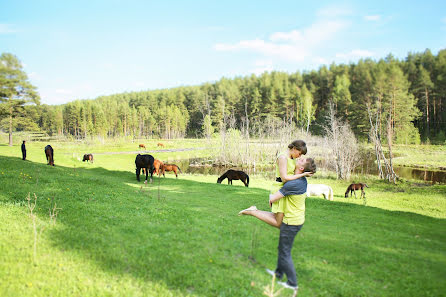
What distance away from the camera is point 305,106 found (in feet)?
278

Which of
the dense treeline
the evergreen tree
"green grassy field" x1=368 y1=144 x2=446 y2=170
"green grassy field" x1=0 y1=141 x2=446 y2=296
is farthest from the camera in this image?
the dense treeline

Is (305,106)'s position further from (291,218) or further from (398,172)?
(291,218)

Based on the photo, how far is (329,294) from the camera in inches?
189

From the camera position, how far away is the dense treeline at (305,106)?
57806 mm

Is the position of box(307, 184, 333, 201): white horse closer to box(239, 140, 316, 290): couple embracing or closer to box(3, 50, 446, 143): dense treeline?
box(239, 140, 316, 290): couple embracing

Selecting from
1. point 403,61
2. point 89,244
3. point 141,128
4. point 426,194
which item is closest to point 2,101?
point 89,244

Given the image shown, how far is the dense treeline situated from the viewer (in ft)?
190

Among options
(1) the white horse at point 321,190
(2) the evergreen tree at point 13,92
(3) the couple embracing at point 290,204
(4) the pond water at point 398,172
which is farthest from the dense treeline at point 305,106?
(3) the couple embracing at point 290,204

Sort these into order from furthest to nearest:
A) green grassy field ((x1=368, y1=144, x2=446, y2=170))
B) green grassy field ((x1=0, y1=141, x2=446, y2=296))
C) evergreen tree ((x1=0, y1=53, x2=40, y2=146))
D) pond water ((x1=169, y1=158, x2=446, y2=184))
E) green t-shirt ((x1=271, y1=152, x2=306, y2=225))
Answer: evergreen tree ((x1=0, y1=53, x2=40, y2=146))
green grassy field ((x1=368, y1=144, x2=446, y2=170))
pond water ((x1=169, y1=158, x2=446, y2=184))
green t-shirt ((x1=271, y1=152, x2=306, y2=225))
green grassy field ((x1=0, y1=141, x2=446, y2=296))

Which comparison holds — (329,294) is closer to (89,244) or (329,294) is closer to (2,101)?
(89,244)

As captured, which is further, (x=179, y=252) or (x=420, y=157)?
(x=420, y=157)

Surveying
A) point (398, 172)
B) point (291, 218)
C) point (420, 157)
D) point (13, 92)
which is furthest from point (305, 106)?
point (291, 218)

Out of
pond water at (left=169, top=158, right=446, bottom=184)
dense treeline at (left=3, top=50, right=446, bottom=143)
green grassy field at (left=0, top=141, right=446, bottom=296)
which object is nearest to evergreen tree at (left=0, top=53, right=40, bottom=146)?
dense treeline at (left=3, top=50, right=446, bottom=143)

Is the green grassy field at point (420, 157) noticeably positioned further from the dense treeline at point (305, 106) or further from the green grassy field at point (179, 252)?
the green grassy field at point (179, 252)
